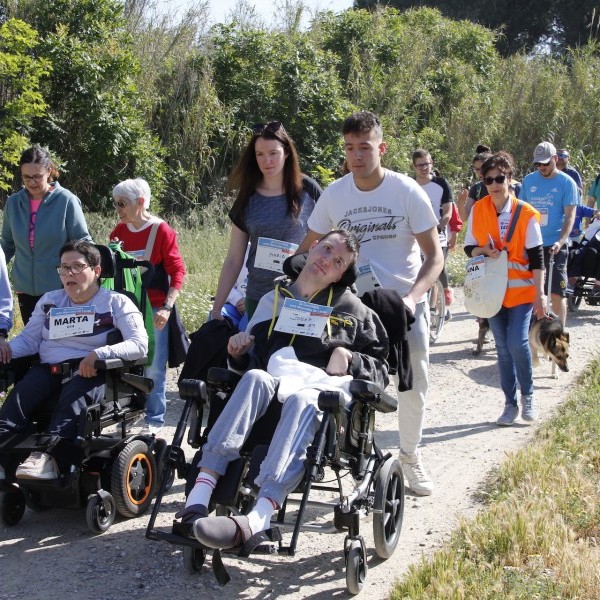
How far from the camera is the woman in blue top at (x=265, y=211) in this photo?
591 centimetres

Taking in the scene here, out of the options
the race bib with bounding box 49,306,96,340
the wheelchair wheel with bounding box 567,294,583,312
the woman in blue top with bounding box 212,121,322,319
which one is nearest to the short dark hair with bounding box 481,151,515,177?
the woman in blue top with bounding box 212,121,322,319

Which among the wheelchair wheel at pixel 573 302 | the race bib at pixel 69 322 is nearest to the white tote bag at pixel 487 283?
the race bib at pixel 69 322

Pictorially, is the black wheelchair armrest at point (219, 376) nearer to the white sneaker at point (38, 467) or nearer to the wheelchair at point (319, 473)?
the wheelchair at point (319, 473)

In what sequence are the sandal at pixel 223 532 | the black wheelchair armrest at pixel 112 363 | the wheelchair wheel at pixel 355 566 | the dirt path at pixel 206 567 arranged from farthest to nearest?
the black wheelchair armrest at pixel 112 363 < the dirt path at pixel 206 567 < the wheelchair wheel at pixel 355 566 < the sandal at pixel 223 532

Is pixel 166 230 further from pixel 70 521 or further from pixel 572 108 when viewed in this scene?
pixel 572 108

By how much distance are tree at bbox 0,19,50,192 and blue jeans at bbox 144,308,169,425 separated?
533 centimetres

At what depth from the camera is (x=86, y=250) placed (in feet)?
18.4

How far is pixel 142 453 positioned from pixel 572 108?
20.1 meters

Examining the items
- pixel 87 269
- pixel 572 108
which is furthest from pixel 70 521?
pixel 572 108

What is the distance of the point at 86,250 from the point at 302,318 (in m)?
1.53

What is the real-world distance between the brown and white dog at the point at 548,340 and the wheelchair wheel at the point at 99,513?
13.4ft

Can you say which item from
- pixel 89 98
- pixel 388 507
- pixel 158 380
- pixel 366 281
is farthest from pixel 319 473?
pixel 89 98

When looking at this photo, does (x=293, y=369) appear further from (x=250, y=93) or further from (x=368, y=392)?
(x=250, y=93)

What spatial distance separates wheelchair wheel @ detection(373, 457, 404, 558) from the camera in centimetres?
462
